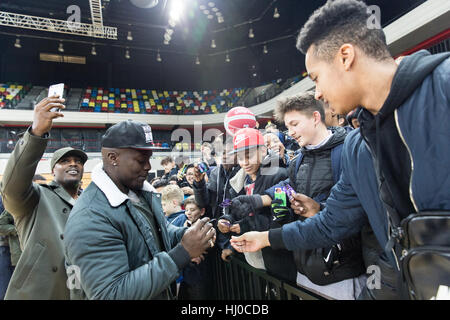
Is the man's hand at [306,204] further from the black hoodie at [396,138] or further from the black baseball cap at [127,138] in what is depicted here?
the black baseball cap at [127,138]

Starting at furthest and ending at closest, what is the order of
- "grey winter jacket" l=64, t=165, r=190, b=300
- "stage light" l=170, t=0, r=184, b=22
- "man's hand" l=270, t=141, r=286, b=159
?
"stage light" l=170, t=0, r=184, b=22
"man's hand" l=270, t=141, r=286, b=159
"grey winter jacket" l=64, t=165, r=190, b=300

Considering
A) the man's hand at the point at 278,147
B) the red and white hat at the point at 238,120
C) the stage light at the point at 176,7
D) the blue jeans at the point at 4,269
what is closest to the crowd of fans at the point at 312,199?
the blue jeans at the point at 4,269

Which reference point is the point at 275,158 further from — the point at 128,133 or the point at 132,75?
the point at 132,75

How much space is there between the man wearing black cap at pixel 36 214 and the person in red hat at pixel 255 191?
43.2 inches

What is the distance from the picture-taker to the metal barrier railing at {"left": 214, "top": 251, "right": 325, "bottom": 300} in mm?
1387

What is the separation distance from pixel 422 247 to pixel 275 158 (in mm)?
1379

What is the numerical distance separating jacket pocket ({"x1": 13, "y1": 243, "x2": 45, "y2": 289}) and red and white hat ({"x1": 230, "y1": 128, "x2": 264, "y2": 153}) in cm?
147

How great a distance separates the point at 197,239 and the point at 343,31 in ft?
3.50

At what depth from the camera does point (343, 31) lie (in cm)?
90

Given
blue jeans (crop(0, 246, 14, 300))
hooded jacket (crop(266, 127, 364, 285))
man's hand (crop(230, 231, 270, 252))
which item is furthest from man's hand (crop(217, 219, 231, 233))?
blue jeans (crop(0, 246, 14, 300))

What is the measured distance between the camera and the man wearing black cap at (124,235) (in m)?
1.02

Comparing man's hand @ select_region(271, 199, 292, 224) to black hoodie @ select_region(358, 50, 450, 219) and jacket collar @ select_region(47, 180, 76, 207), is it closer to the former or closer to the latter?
black hoodie @ select_region(358, 50, 450, 219)

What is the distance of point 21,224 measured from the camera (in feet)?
5.51

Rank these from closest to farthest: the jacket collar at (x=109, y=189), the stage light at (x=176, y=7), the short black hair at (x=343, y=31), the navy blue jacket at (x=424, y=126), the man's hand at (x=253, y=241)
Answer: the navy blue jacket at (x=424, y=126) < the short black hair at (x=343, y=31) < the jacket collar at (x=109, y=189) < the man's hand at (x=253, y=241) < the stage light at (x=176, y=7)
